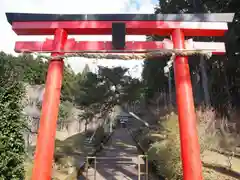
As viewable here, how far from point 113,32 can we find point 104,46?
40 cm

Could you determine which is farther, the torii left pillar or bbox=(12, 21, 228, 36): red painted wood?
bbox=(12, 21, 228, 36): red painted wood

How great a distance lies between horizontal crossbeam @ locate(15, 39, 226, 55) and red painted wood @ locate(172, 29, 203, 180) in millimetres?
331

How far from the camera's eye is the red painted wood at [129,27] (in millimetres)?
5152

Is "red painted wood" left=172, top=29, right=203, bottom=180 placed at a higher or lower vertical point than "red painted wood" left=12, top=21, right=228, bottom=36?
lower

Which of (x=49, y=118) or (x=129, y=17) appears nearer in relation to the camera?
(x=49, y=118)

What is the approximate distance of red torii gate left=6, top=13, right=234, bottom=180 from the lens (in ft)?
15.9

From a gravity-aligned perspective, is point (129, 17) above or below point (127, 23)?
above

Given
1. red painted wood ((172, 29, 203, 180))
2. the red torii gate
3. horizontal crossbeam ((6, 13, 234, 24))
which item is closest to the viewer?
red painted wood ((172, 29, 203, 180))

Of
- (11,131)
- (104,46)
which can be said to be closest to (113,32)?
(104,46)

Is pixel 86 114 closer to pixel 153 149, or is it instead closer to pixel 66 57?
pixel 153 149

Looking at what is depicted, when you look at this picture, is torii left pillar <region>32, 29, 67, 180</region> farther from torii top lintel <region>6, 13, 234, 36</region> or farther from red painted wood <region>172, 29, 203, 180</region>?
red painted wood <region>172, 29, 203, 180</region>

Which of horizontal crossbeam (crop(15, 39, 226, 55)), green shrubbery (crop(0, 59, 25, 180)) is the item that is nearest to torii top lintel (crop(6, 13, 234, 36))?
horizontal crossbeam (crop(15, 39, 226, 55))

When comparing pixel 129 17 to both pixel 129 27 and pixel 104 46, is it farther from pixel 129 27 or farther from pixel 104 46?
pixel 104 46

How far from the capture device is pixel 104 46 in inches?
207
